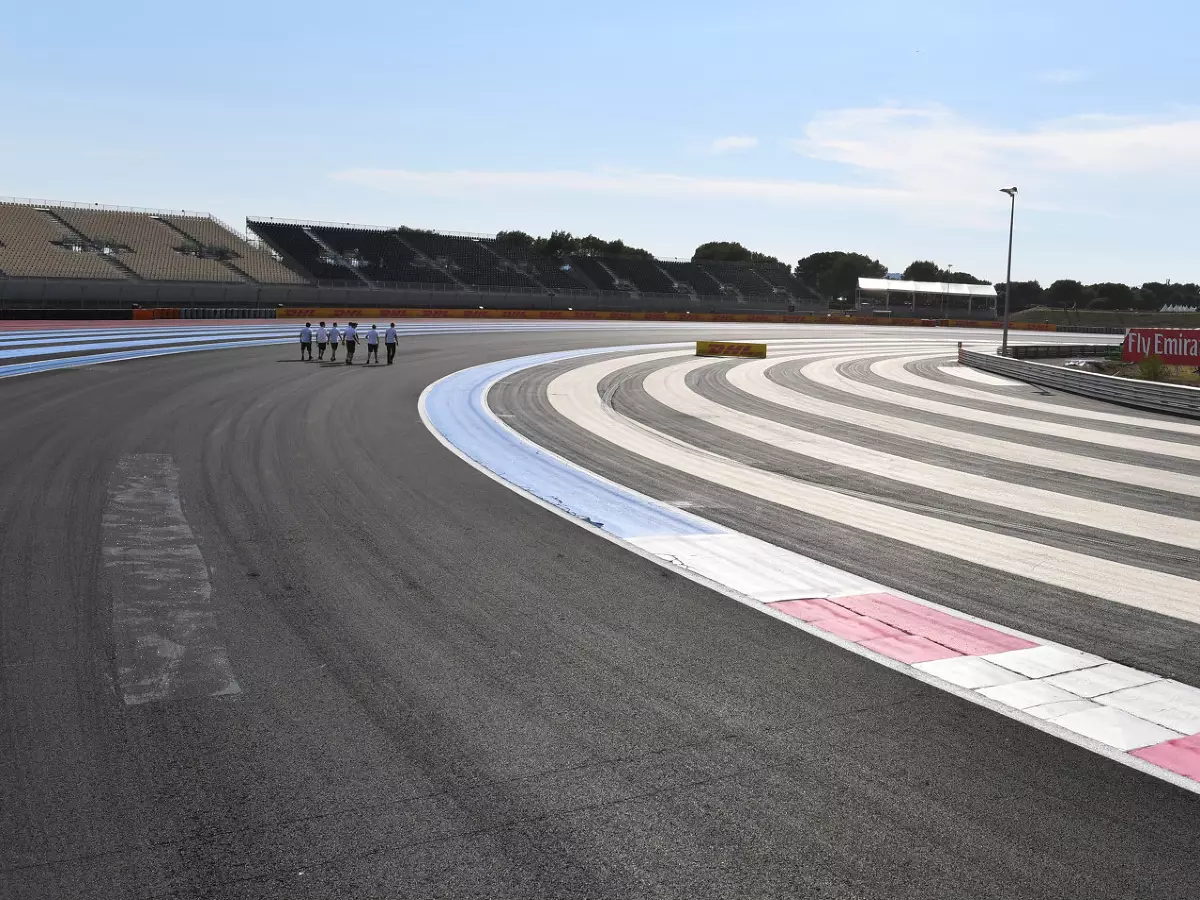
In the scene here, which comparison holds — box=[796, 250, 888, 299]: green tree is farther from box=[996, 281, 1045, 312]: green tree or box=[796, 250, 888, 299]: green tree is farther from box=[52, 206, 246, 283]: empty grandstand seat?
box=[52, 206, 246, 283]: empty grandstand seat

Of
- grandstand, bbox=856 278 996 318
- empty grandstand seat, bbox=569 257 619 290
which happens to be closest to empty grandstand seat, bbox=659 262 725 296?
empty grandstand seat, bbox=569 257 619 290

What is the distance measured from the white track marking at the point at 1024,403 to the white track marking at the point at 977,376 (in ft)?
4.62

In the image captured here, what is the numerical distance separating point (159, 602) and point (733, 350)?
3093 centimetres

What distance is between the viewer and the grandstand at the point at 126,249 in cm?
5341

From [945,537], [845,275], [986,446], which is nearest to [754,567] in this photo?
[945,537]

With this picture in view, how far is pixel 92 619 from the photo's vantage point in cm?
697

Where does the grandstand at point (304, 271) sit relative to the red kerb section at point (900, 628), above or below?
above

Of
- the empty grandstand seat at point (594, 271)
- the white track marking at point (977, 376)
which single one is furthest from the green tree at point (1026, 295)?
the white track marking at point (977, 376)

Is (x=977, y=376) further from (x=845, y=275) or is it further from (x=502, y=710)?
(x=845, y=275)

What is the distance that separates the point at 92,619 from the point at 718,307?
80292 millimetres

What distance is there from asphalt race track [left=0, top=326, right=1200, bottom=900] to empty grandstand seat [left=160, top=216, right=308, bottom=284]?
53.5 metres

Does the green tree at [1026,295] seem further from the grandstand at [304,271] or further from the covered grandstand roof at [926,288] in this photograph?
the grandstand at [304,271]

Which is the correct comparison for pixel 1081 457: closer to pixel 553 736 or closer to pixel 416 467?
pixel 416 467

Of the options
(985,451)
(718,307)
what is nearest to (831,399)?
(985,451)
